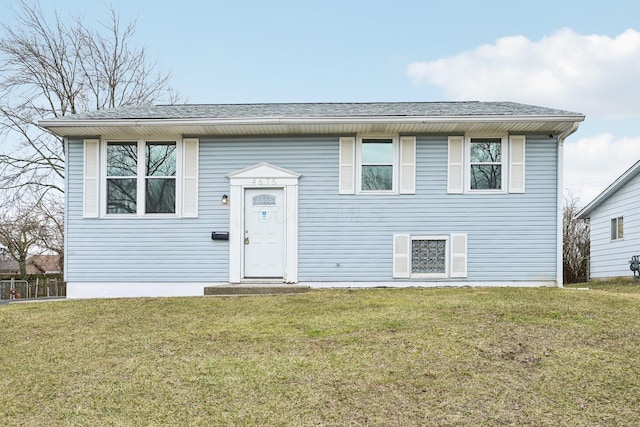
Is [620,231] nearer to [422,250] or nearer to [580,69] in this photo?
[580,69]

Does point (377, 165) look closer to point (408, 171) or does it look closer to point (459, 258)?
point (408, 171)

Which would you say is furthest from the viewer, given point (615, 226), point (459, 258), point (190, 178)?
point (615, 226)

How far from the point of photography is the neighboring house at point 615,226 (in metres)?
14.8

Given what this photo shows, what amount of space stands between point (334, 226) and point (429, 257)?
1.94 metres

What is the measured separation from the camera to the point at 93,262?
1003cm

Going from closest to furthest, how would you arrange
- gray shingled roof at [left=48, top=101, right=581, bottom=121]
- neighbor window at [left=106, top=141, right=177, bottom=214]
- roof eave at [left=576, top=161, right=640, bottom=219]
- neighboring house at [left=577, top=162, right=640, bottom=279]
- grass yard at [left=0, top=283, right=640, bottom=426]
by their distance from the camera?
grass yard at [left=0, top=283, right=640, bottom=426] < gray shingled roof at [left=48, top=101, right=581, bottom=121] < neighbor window at [left=106, top=141, right=177, bottom=214] < roof eave at [left=576, top=161, right=640, bottom=219] < neighboring house at [left=577, top=162, right=640, bottom=279]

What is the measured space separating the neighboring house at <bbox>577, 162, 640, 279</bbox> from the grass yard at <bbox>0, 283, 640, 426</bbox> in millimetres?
8534

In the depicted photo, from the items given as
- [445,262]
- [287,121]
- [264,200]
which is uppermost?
[287,121]

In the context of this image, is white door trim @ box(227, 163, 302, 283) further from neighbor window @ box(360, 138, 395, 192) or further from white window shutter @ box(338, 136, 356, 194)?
neighbor window @ box(360, 138, 395, 192)

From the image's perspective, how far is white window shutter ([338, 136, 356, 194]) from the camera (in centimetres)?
999

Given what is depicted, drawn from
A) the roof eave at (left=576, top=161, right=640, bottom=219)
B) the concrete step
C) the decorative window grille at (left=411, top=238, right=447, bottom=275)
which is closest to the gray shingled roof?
the decorative window grille at (left=411, top=238, right=447, bottom=275)

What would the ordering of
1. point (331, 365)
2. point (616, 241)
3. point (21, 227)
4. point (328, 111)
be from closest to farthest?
point (331, 365)
point (328, 111)
point (616, 241)
point (21, 227)

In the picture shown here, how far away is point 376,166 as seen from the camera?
10.0 metres

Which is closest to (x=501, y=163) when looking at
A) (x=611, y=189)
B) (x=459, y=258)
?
(x=459, y=258)
